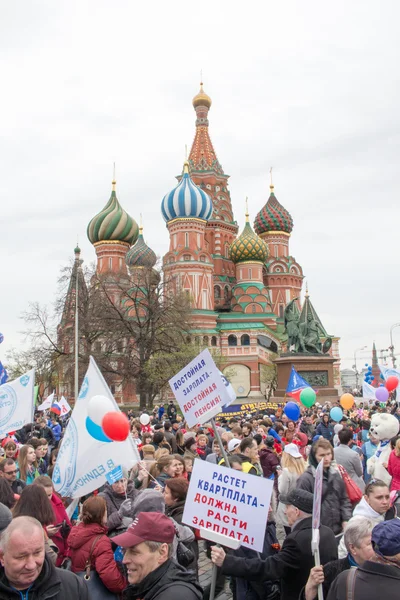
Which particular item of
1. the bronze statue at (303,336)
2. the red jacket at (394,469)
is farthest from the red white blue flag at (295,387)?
the bronze statue at (303,336)

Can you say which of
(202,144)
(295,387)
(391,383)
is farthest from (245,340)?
(391,383)

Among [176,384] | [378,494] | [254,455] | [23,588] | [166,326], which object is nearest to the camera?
[23,588]

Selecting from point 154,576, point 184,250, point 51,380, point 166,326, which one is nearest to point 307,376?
point 166,326

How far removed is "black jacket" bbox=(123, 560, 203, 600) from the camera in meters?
2.84

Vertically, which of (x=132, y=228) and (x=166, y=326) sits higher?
(x=132, y=228)

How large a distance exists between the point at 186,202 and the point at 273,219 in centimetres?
1561

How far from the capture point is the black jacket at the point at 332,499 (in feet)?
17.3

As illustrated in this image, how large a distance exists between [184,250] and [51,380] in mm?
22299

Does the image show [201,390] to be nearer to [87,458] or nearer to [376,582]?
[87,458]

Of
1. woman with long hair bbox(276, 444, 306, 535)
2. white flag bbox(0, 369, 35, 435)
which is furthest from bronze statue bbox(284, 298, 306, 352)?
woman with long hair bbox(276, 444, 306, 535)

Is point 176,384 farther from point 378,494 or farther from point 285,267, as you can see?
point 285,267

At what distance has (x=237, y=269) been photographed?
199 feet

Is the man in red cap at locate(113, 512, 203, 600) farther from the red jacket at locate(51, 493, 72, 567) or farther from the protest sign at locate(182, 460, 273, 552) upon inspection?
the red jacket at locate(51, 493, 72, 567)

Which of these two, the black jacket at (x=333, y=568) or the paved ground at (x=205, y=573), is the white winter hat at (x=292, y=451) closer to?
the paved ground at (x=205, y=573)
